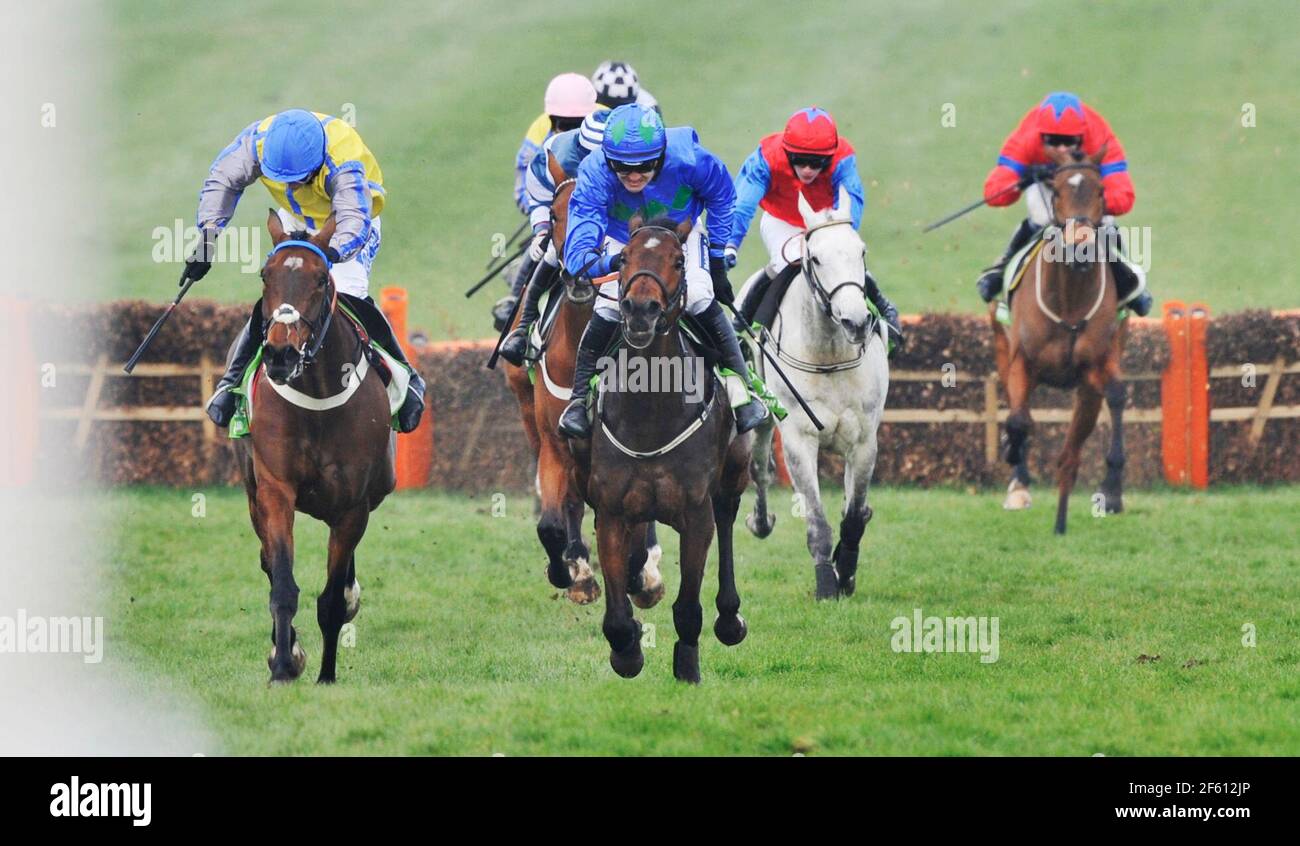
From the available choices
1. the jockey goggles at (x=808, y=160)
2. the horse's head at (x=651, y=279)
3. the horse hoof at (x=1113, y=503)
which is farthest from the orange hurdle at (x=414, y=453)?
the horse's head at (x=651, y=279)

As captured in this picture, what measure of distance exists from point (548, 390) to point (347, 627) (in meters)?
1.96

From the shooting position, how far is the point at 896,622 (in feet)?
35.1

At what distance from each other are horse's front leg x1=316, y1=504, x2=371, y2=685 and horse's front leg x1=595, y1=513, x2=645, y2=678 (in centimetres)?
143

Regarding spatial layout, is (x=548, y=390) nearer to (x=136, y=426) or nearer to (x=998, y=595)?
(x=998, y=595)

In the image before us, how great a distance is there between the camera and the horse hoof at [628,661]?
872cm

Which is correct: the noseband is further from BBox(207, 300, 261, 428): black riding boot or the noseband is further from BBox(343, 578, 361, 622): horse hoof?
BBox(343, 578, 361, 622): horse hoof

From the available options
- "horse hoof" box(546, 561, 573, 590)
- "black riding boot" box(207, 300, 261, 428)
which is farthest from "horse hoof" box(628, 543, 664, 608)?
"black riding boot" box(207, 300, 261, 428)

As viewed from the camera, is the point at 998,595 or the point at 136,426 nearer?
the point at 998,595

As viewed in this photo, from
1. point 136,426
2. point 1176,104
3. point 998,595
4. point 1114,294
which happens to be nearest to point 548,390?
point 998,595

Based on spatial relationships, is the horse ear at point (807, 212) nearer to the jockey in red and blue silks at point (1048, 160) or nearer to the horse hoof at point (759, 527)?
the horse hoof at point (759, 527)

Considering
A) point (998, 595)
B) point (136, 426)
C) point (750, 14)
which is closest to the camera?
point (998, 595)

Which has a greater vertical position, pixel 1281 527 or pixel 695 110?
pixel 695 110
